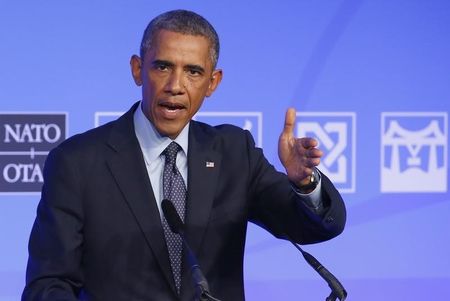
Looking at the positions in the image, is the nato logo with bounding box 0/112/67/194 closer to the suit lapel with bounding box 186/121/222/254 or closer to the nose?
the suit lapel with bounding box 186/121/222/254

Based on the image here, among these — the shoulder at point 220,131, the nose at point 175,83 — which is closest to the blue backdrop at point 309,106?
the shoulder at point 220,131

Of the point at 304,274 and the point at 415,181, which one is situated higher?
the point at 415,181

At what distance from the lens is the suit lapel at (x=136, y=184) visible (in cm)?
196

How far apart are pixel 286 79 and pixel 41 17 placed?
96cm

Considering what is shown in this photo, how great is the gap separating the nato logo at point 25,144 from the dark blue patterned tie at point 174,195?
1.16 m

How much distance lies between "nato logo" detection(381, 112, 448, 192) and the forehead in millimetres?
1423

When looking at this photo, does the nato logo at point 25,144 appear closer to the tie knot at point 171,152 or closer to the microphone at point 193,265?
the tie knot at point 171,152

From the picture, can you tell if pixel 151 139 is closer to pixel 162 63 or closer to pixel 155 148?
pixel 155 148

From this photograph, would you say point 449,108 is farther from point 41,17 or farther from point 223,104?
point 41,17

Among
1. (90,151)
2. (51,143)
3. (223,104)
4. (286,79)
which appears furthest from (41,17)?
(90,151)

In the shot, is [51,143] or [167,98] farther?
[51,143]

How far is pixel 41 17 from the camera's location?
3107 millimetres

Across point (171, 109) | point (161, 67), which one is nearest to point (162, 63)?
point (161, 67)

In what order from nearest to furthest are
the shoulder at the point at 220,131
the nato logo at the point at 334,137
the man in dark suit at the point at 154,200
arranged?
1. the man in dark suit at the point at 154,200
2. the shoulder at the point at 220,131
3. the nato logo at the point at 334,137
